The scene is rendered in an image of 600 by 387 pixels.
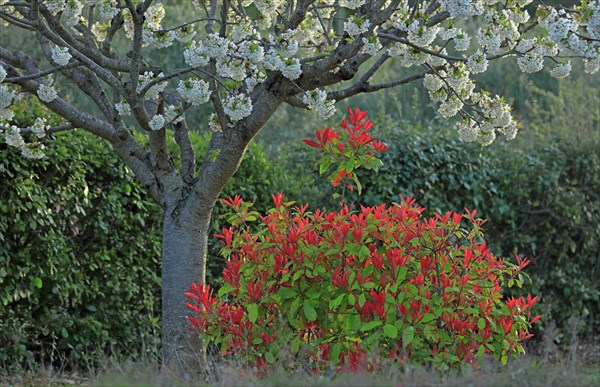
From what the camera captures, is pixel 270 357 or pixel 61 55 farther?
pixel 61 55

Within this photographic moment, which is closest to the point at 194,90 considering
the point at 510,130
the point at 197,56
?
the point at 197,56

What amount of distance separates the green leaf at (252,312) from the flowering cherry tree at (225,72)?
0.73m

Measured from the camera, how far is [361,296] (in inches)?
150

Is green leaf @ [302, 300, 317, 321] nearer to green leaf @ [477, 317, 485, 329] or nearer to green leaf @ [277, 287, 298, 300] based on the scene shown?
green leaf @ [277, 287, 298, 300]

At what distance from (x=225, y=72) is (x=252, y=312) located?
118 centimetres

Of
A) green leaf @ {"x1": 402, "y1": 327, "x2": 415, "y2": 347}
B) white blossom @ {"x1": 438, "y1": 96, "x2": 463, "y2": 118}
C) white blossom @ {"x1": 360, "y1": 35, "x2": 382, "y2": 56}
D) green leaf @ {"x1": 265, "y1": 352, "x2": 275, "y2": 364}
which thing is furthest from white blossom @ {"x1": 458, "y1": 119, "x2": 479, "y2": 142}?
green leaf @ {"x1": 265, "y1": 352, "x2": 275, "y2": 364}

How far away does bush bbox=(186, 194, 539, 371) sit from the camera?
12.7ft

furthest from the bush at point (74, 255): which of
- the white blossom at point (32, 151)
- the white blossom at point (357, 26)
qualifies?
the white blossom at point (357, 26)

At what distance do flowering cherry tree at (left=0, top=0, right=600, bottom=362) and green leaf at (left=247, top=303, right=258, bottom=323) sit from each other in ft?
2.40

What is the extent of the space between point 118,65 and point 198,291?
51.8 inches

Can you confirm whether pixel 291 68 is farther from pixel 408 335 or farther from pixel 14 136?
pixel 14 136

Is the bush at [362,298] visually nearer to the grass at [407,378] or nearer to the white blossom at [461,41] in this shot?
the grass at [407,378]

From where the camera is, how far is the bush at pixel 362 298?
3.86 meters

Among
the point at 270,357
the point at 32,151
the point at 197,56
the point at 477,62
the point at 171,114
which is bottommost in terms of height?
the point at 270,357
